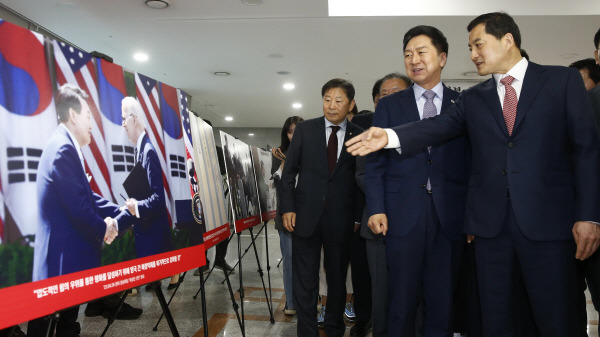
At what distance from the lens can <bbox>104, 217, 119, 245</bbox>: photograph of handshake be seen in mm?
1373

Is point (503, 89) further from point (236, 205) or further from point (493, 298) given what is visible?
point (236, 205)

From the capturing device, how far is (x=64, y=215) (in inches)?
48.5

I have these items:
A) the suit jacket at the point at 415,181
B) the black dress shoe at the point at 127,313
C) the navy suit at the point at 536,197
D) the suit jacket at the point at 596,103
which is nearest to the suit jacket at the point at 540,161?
the navy suit at the point at 536,197

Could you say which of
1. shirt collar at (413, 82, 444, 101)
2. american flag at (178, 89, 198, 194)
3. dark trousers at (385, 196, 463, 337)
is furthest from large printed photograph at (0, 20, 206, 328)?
shirt collar at (413, 82, 444, 101)

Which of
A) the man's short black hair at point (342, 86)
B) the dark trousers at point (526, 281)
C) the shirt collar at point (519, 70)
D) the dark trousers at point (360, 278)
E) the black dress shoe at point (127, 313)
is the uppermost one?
the man's short black hair at point (342, 86)

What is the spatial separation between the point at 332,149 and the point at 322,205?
0.37 meters

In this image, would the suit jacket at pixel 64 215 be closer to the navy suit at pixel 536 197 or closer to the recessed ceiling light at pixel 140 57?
the navy suit at pixel 536 197

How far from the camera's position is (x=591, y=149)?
1494mm

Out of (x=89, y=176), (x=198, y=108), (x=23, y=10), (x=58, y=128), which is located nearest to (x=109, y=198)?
(x=89, y=176)

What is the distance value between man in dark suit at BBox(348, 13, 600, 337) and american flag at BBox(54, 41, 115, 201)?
955 mm

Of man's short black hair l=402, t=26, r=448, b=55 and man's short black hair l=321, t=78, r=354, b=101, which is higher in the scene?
man's short black hair l=402, t=26, r=448, b=55

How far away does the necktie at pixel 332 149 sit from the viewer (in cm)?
259

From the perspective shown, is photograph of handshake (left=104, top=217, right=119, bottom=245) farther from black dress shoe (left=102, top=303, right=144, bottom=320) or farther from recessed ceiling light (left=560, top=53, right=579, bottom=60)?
recessed ceiling light (left=560, top=53, right=579, bottom=60)

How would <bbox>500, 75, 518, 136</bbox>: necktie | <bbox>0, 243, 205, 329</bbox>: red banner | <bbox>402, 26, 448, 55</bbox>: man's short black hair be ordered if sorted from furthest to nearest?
1. <bbox>402, 26, 448, 55</bbox>: man's short black hair
2. <bbox>500, 75, 518, 136</bbox>: necktie
3. <bbox>0, 243, 205, 329</bbox>: red banner
